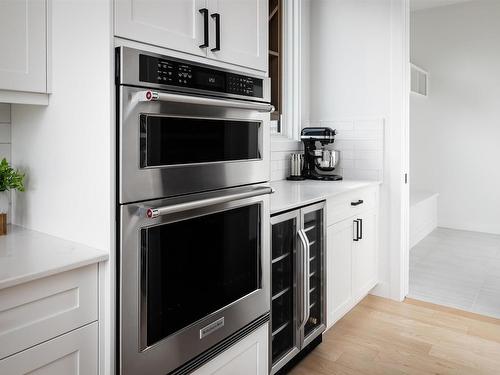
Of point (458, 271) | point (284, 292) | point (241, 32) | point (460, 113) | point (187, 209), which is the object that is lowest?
→ point (458, 271)

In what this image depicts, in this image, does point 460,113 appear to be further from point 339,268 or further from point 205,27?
point 205,27

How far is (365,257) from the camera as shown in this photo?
290 centimetres

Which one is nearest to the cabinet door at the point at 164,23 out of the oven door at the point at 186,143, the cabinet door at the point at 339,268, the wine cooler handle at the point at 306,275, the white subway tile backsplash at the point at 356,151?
the oven door at the point at 186,143

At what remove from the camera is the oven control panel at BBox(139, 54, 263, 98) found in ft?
3.92

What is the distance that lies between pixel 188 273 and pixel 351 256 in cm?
155

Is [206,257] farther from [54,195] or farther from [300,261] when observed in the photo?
[300,261]

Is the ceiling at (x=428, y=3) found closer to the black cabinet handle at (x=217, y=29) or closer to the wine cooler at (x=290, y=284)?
the wine cooler at (x=290, y=284)

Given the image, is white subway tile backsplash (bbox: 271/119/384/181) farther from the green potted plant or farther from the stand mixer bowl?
the green potted plant

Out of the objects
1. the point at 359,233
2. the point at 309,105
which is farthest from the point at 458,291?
the point at 309,105

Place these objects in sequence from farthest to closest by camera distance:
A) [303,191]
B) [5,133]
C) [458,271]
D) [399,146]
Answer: [458,271]
[399,146]
[303,191]
[5,133]

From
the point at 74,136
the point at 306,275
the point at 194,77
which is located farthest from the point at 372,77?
the point at 74,136

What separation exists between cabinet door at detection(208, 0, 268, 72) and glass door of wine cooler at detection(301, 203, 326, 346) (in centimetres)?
86

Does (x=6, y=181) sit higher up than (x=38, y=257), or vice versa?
(x=6, y=181)

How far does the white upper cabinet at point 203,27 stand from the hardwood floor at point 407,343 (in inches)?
63.5
